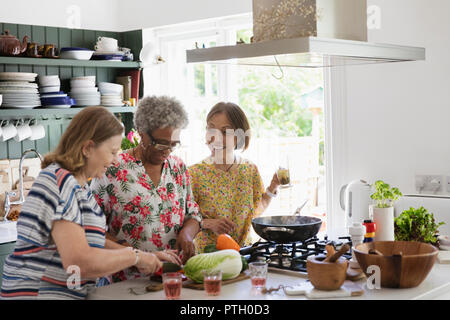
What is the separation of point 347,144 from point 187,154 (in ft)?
5.87

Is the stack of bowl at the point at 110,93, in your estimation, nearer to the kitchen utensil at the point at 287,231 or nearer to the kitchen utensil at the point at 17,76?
the kitchen utensil at the point at 17,76

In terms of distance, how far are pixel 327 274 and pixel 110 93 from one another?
10.5 ft

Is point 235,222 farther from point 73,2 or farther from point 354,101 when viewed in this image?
point 73,2

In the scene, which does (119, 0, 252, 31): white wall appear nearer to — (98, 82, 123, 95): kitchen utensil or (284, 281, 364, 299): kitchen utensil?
(98, 82, 123, 95): kitchen utensil

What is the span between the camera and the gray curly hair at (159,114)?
2.52 metres

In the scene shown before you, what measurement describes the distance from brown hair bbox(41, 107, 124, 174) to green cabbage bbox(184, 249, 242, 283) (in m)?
0.53

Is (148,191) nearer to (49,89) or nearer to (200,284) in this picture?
(200,284)

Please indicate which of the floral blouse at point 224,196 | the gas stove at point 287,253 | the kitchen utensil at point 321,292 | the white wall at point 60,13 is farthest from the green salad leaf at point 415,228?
the white wall at point 60,13

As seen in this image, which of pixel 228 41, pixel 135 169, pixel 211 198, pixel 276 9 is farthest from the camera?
pixel 228 41

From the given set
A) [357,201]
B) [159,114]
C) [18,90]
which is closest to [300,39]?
[159,114]

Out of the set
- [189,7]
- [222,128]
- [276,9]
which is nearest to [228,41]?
[189,7]

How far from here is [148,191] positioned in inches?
99.4
